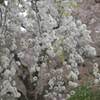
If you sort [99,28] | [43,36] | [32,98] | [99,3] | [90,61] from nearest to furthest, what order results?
[43,36], [32,98], [90,61], [99,28], [99,3]

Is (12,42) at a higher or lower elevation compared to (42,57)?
higher

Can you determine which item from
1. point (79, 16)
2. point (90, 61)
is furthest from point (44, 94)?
point (79, 16)

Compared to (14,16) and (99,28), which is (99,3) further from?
(14,16)

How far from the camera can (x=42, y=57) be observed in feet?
16.2

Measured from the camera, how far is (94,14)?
388 inches

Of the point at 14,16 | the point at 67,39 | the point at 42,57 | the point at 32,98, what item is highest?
the point at 14,16

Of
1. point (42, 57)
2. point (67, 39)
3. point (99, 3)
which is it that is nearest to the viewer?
point (67, 39)

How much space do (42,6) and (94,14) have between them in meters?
6.64

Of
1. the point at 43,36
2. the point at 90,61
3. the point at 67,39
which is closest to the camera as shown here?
the point at 43,36

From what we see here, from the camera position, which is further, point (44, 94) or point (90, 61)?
point (90, 61)

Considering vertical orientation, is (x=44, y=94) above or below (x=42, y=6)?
below

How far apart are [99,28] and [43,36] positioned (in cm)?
638

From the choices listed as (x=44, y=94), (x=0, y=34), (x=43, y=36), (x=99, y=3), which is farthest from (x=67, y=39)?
(x=99, y=3)

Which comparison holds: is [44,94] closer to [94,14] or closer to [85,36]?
[85,36]
